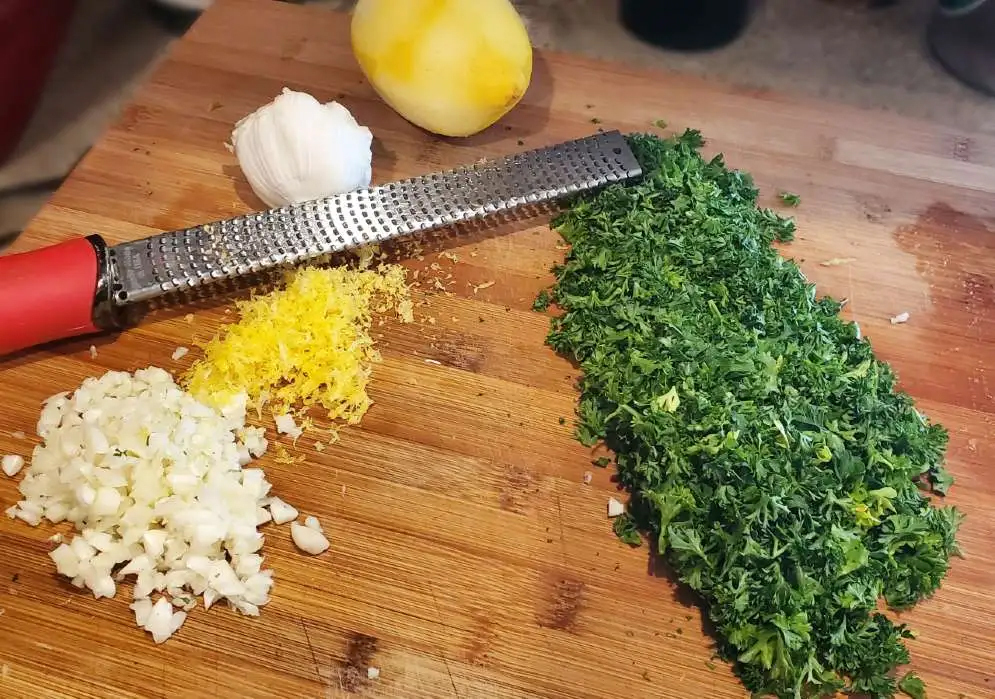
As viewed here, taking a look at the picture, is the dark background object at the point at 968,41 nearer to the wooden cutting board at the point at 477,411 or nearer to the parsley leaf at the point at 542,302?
the wooden cutting board at the point at 477,411

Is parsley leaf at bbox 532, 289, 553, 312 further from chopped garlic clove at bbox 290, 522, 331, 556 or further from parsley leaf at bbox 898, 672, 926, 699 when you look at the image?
parsley leaf at bbox 898, 672, 926, 699

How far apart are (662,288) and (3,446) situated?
1.22 meters

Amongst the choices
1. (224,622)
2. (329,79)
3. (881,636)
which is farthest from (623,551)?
(329,79)

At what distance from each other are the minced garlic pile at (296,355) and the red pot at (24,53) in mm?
1297

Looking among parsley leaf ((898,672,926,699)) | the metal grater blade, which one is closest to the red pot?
the metal grater blade

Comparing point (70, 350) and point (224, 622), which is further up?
point (70, 350)

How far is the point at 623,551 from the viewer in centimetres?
139

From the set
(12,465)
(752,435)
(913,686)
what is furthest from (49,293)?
(913,686)

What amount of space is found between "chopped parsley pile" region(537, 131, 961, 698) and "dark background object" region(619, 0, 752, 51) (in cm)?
121

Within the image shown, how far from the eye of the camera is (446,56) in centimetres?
176

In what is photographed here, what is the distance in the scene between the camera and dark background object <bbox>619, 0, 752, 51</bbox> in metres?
2.71

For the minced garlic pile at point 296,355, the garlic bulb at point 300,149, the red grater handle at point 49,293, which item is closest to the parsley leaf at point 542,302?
the minced garlic pile at point 296,355

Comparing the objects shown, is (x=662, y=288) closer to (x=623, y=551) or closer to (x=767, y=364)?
(x=767, y=364)

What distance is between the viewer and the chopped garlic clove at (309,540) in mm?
1359
